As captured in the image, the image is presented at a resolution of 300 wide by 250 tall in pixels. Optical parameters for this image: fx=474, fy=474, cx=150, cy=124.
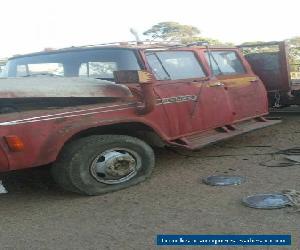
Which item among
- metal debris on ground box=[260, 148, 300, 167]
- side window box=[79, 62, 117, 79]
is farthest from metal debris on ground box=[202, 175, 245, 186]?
side window box=[79, 62, 117, 79]

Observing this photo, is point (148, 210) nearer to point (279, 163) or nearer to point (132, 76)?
point (132, 76)

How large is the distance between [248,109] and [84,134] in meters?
2.86

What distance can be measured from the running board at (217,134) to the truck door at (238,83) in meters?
0.13

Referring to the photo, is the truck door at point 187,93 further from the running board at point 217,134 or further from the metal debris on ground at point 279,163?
the metal debris on ground at point 279,163

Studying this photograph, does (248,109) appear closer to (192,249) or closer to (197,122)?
(197,122)

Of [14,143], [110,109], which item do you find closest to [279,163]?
[110,109]

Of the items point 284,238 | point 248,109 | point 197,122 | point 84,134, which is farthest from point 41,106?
point 248,109

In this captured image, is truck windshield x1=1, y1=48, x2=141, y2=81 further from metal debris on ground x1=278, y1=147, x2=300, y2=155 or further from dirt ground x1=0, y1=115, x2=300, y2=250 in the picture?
metal debris on ground x1=278, y1=147, x2=300, y2=155

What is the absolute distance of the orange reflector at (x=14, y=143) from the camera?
165 inches

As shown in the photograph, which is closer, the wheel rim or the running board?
the wheel rim

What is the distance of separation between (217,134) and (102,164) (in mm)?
2009

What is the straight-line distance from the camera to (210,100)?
6027mm

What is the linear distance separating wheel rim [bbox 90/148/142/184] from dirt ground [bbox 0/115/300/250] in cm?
16

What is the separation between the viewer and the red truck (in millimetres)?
4414
